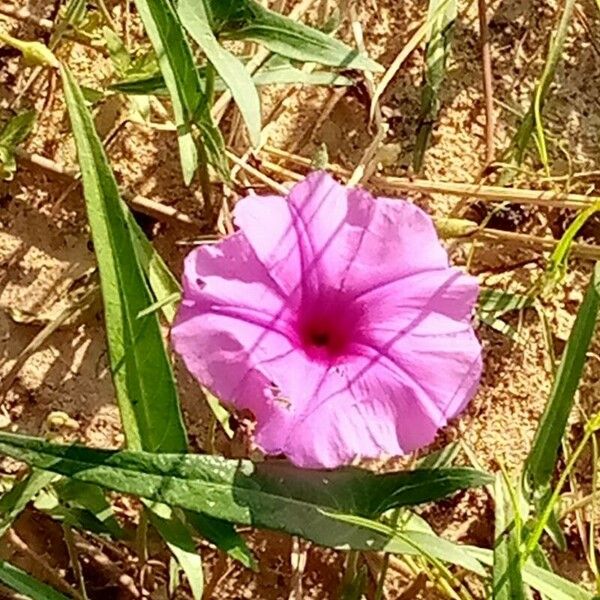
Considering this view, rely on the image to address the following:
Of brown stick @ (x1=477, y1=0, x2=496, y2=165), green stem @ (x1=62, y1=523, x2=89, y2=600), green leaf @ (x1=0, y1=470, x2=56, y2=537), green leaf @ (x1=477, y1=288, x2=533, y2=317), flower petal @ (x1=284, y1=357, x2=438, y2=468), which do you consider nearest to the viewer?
flower petal @ (x1=284, y1=357, x2=438, y2=468)

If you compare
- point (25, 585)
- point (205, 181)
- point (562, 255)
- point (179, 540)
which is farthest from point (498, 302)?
point (25, 585)

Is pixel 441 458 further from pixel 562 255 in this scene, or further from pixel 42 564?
pixel 42 564

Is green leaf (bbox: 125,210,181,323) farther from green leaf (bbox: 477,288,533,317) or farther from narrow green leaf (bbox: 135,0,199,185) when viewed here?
green leaf (bbox: 477,288,533,317)

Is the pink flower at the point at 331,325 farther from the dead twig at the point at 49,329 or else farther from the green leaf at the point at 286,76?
the dead twig at the point at 49,329

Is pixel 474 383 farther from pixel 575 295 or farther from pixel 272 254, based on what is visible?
pixel 575 295

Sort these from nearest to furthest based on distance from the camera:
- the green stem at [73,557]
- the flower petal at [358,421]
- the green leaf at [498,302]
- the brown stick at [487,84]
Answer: the flower petal at [358,421] < the green stem at [73,557] < the green leaf at [498,302] < the brown stick at [487,84]

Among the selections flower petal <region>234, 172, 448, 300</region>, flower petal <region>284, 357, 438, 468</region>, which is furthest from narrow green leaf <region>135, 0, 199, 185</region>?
flower petal <region>284, 357, 438, 468</region>

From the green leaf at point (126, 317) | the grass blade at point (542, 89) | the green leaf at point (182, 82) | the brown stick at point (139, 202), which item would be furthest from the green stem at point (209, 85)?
the grass blade at point (542, 89)

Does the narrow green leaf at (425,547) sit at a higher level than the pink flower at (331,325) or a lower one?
lower
